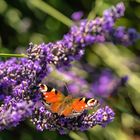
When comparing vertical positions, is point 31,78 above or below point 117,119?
above

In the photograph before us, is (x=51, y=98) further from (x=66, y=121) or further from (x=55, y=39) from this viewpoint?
(x=55, y=39)

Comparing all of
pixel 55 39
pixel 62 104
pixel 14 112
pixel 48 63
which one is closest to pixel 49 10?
pixel 55 39

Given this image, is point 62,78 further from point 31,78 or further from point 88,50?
point 31,78

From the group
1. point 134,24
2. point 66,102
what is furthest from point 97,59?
point 66,102

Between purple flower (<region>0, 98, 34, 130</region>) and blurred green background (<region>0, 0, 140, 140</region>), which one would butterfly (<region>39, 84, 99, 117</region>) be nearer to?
purple flower (<region>0, 98, 34, 130</region>)

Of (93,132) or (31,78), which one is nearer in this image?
(31,78)
